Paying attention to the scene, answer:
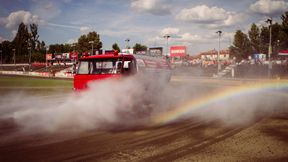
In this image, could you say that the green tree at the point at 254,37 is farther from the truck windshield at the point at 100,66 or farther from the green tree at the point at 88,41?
the truck windshield at the point at 100,66

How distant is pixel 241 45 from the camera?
8112 cm

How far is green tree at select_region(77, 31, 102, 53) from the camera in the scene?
3514 inches

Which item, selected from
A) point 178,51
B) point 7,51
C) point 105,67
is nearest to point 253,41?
point 178,51

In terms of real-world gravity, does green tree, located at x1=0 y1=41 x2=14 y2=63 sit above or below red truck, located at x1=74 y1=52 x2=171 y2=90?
above

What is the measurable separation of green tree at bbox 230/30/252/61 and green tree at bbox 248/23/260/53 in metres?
1.16

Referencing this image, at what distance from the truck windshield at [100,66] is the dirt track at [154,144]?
10.3ft

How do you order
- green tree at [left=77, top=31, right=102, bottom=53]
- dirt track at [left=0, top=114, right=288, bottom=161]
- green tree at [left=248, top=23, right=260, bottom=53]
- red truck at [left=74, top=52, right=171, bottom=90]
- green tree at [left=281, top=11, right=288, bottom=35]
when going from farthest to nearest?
green tree at [left=77, top=31, right=102, bottom=53], green tree at [left=248, top=23, right=260, bottom=53], green tree at [left=281, top=11, right=288, bottom=35], red truck at [left=74, top=52, right=171, bottom=90], dirt track at [left=0, top=114, right=288, bottom=161]

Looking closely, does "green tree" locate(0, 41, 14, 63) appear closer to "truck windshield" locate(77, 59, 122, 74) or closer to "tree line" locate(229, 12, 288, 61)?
"tree line" locate(229, 12, 288, 61)

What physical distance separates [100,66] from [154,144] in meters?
5.22

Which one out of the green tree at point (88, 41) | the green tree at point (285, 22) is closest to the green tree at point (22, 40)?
the green tree at point (88, 41)

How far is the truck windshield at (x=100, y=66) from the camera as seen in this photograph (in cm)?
1070

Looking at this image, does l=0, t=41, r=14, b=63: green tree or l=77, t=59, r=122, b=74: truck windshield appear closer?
l=77, t=59, r=122, b=74: truck windshield

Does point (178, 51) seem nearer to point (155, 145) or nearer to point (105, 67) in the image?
point (105, 67)

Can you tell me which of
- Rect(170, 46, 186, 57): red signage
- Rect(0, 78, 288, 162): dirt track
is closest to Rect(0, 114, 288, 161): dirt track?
Rect(0, 78, 288, 162): dirt track
